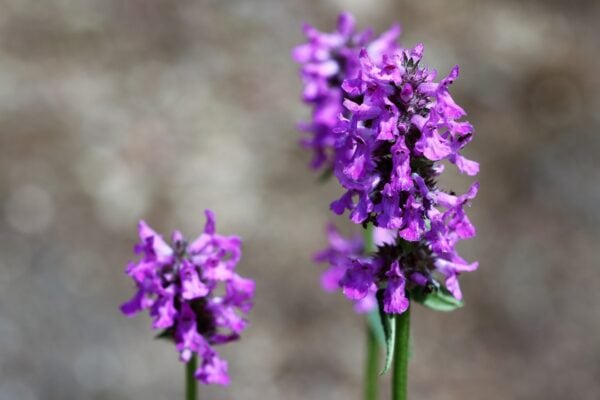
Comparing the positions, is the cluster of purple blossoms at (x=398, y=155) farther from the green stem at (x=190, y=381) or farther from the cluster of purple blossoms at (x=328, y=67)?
the cluster of purple blossoms at (x=328, y=67)

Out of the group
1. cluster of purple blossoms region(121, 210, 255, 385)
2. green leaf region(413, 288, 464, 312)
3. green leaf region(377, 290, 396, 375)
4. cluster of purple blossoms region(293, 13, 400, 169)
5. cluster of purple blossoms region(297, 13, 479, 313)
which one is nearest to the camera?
cluster of purple blossoms region(297, 13, 479, 313)

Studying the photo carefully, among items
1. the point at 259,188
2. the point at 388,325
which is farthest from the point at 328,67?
the point at 259,188

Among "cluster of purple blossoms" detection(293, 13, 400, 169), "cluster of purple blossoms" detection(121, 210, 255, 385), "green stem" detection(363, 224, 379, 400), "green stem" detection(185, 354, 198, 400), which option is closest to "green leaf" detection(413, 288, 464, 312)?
"cluster of purple blossoms" detection(121, 210, 255, 385)

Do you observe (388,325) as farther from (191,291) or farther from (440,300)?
(191,291)

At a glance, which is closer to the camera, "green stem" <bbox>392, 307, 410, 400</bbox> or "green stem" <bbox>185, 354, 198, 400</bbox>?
"green stem" <bbox>392, 307, 410, 400</bbox>

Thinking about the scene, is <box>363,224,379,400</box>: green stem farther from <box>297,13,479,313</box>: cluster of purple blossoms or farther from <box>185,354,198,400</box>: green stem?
<box>297,13,479,313</box>: cluster of purple blossoms
